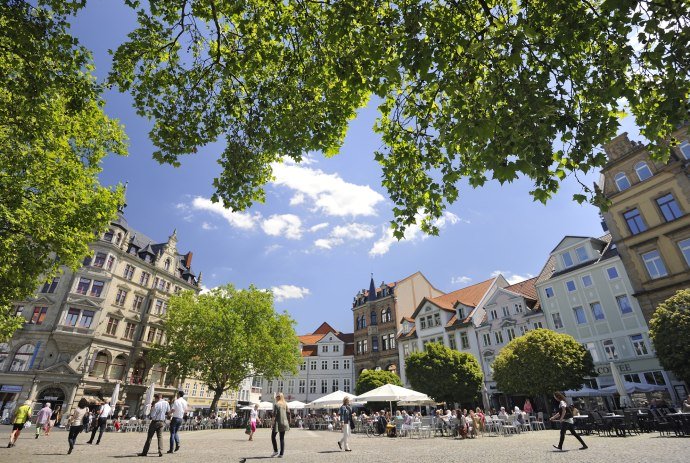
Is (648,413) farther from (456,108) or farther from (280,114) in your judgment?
(280,114)

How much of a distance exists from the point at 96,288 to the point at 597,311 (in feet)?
155

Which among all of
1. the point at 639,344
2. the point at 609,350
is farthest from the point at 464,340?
the point at 639,344

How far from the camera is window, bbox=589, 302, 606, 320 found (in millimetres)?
29547

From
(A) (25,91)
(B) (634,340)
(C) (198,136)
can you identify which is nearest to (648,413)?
(B) (634,340)

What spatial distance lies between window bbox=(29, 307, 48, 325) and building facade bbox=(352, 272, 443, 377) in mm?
37290

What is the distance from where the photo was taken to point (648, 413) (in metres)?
16.2

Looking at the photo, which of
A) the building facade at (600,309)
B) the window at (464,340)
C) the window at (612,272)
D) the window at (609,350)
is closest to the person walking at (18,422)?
the building facade at (600,309)

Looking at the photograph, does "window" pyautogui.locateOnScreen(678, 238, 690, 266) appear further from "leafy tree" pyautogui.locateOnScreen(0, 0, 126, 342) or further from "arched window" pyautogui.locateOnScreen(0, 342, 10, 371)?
"arched window" pyautogui.locateOnScreen(0, 342, 10, 371)

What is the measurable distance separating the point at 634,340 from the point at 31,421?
47.8 m

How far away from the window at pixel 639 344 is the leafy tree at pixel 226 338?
31144 millimetres

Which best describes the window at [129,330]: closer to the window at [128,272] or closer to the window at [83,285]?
the window at [128,272]

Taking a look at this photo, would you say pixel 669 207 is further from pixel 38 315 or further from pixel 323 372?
pixel 38 315

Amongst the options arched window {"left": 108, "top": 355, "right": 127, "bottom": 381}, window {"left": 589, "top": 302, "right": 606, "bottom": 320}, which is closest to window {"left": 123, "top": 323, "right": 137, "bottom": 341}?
arched window {"left": 108, "top": 355, "right": 127, "bottom": 381}

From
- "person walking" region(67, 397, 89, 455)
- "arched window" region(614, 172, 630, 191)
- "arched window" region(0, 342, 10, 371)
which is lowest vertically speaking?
"person walking" region(67, 397, 89, 455)
